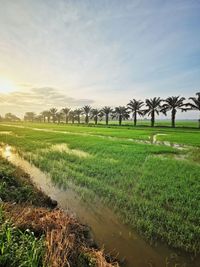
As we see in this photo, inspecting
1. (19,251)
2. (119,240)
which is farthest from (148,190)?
(19,251)

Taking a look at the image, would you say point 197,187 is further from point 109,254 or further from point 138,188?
point 109,254

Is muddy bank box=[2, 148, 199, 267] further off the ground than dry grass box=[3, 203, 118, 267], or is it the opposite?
dry grass box=[3, 203, 118, 267]

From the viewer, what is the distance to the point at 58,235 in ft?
12.8

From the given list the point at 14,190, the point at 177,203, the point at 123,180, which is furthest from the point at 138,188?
the point at 14,190

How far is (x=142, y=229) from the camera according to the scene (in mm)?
5734

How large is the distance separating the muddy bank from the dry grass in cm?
57

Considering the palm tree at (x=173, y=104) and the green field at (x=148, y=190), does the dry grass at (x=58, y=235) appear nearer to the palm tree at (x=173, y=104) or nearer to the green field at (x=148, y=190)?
the green field at (x=148, y=190)

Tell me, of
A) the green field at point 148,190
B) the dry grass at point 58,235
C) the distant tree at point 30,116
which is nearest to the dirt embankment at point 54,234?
the dry grass at point 58,235

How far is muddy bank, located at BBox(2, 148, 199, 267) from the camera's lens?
460 cm

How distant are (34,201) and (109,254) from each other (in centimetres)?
314

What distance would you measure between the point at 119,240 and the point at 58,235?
2037 mm

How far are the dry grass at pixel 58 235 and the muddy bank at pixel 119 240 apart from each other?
571 mm

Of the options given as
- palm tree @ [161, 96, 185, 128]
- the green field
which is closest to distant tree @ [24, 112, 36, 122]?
palm tree @ [161, 96, 185, 128]

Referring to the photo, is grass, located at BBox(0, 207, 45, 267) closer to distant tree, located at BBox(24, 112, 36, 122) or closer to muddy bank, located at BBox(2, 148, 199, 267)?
muddy bank, located at BBox(2, 148, 199, 267)
